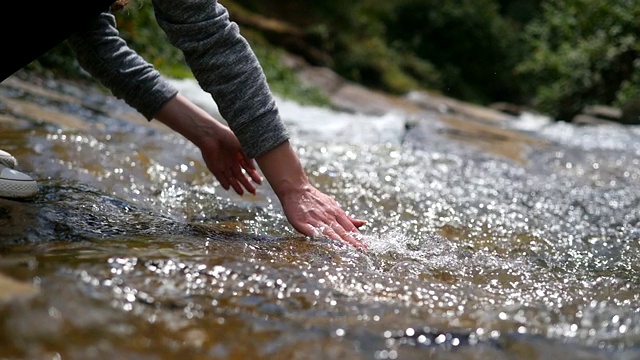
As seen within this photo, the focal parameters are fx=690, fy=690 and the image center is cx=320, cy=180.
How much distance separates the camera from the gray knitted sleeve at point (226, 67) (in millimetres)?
1668

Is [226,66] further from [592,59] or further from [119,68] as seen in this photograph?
[592,59]

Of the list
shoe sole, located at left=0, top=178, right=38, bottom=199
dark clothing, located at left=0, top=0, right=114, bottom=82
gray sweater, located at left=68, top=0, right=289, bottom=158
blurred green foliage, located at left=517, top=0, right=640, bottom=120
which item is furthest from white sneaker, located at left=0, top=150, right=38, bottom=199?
blurred green foliage, located at left=517, top=0, right=640, bottom=120

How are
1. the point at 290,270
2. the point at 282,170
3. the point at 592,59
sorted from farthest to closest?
1. the point at 592,59
2. the point at 282,170
3. the point at 290,270

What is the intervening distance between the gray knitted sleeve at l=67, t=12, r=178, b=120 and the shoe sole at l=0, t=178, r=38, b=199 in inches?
20.2

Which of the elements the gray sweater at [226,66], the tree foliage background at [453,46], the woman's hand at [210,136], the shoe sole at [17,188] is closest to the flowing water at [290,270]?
the shoe sole at [17,188]

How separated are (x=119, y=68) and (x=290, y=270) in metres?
1.11

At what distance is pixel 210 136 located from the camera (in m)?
2.14

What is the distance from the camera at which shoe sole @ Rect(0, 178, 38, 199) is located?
1.66 m

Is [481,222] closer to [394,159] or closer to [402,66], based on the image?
[394,159]

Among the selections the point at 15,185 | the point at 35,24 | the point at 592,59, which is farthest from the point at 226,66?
the point at 592,59

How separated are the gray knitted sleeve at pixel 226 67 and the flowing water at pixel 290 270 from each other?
0.91 ft

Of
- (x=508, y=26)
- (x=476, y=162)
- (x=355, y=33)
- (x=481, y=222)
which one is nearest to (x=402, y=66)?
(x=355, y=33)

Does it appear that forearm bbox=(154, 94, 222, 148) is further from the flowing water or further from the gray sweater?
the gray sweater

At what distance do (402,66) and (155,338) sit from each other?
1592 centimetres
